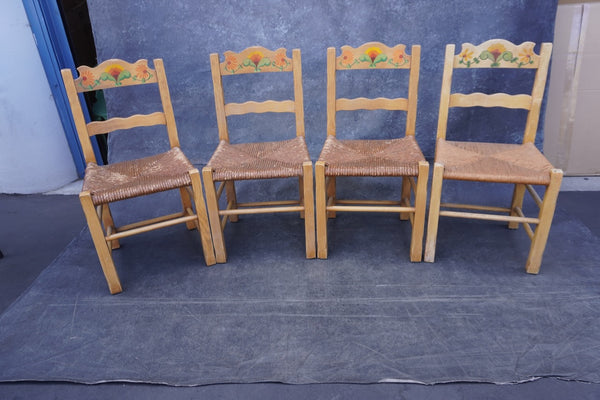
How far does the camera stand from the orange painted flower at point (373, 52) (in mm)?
2104

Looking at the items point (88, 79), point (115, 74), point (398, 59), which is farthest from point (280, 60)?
point (88, 79)

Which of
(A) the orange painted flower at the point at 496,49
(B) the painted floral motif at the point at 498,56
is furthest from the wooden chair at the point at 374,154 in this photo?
(A) the orange painted flower at the point at 496,49

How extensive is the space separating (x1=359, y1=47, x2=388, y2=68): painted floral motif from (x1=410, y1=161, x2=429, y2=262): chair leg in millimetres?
569

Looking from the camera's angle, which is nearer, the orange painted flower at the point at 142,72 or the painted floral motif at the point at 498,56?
the painted floral motif at the point at 498,56

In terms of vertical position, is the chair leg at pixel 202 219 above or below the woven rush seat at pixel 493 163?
below

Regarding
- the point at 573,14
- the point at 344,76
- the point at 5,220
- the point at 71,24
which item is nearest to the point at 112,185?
the point at 5,220

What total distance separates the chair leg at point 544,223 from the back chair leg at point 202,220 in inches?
57.2

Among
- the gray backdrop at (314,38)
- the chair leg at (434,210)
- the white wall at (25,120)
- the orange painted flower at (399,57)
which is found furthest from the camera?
the white wall at (25,120)

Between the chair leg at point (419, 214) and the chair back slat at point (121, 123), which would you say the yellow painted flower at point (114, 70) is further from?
the chair leg at point (419, 214)

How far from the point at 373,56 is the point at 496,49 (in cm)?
56

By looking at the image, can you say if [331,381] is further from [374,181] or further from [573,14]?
[573,14]

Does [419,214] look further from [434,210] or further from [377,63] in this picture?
[377,63]

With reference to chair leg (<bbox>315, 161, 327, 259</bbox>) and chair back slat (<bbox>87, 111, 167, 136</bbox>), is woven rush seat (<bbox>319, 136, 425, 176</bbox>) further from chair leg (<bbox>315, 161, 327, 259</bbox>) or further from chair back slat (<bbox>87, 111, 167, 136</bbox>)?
chair back slat (<bbox>87, 111, 167, 136</bbox>)

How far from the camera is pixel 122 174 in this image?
2.04 m
